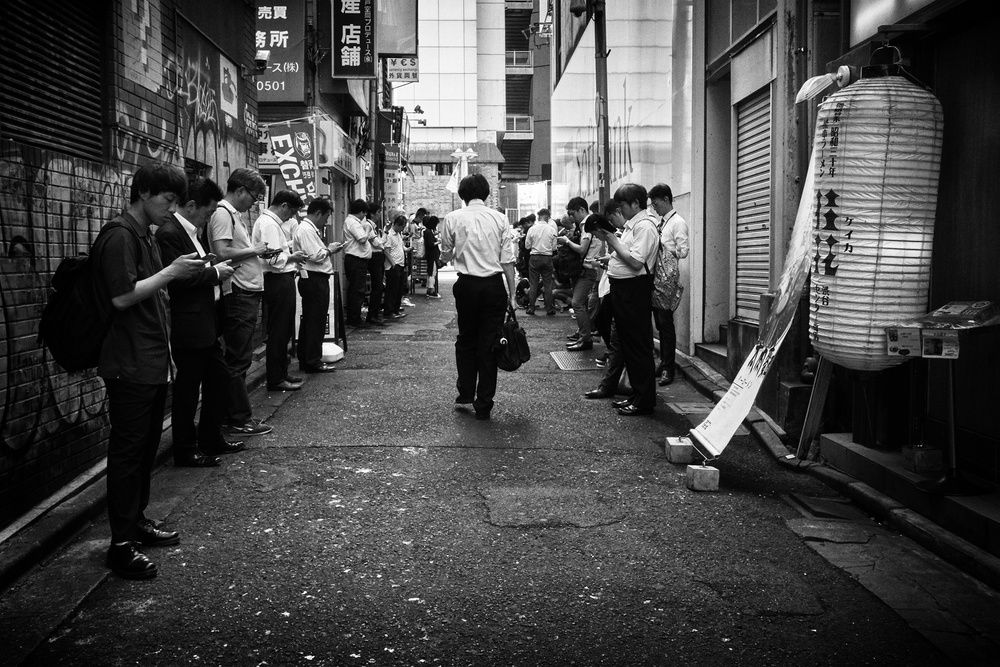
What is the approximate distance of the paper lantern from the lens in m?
5.63

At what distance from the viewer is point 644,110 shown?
15.5m

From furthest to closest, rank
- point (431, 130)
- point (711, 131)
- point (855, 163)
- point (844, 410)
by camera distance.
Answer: point (431, 130) → point (711, 131) → point (844, 410) → point (855, 163)

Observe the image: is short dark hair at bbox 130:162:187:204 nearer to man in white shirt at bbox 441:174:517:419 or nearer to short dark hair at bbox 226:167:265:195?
short dark hair at bbox 226:167:265:195

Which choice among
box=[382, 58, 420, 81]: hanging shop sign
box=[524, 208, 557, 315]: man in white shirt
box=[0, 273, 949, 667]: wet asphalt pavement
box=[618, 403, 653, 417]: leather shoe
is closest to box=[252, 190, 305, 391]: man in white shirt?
box=[0, 273, 949, 667]: wet asphalt pavement

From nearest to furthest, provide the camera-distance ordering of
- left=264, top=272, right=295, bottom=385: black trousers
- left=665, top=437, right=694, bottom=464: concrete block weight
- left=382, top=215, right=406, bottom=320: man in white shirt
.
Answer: left=665, top=437, right=694, bottom=464: concrete block weight → left=264, top=272, right=295, bottom=385: black trousers → left=382, top=215, right=406, bottom=320: man in white shirt

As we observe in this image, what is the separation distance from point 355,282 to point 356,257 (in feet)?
2.11

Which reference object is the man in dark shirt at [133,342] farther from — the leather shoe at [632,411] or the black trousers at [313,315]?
the black trousers at [313,315]

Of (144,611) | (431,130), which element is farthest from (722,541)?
(431,130)

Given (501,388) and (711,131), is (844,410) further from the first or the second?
(711,131)

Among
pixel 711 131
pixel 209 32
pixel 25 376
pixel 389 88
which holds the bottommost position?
pixel 25 376

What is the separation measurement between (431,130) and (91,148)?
46.4m

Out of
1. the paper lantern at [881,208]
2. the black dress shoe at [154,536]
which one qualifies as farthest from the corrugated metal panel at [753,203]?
the black dress shoe at [154,536]

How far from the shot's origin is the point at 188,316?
6277 mm

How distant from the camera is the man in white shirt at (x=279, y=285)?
369 inches
